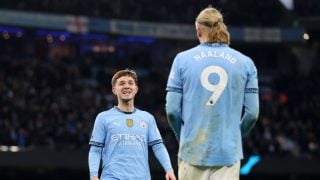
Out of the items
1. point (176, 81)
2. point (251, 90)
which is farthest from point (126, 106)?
point (251, 90)

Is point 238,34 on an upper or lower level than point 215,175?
upper

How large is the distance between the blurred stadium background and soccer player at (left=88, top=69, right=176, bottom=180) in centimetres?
1581

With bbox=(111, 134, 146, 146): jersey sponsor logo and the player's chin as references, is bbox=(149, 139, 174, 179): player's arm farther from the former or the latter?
the player's chin

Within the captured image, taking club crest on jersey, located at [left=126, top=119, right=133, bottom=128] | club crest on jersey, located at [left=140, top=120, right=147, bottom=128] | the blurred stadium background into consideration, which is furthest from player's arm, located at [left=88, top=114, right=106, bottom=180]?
the blurred stadium background

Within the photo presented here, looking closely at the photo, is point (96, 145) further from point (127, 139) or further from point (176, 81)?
point (176, 81)

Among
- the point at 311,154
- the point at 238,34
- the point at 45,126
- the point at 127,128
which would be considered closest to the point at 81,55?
the point at 238,34

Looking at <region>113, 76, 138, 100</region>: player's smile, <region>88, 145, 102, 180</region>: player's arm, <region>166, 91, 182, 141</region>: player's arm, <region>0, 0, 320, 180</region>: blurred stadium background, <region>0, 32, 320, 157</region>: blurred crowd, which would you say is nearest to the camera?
<region>166, 91, 182, 141</region>: player's arm

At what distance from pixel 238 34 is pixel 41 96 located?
11.1 m

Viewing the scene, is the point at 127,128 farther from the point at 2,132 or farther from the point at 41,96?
the point at 41,96

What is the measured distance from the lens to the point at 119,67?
34219 mm

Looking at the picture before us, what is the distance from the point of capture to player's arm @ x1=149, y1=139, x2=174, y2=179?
6.46 metres

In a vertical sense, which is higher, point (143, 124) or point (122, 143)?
point (143, 124)

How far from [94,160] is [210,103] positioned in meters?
1.80

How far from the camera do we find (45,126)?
2372 centimetres
